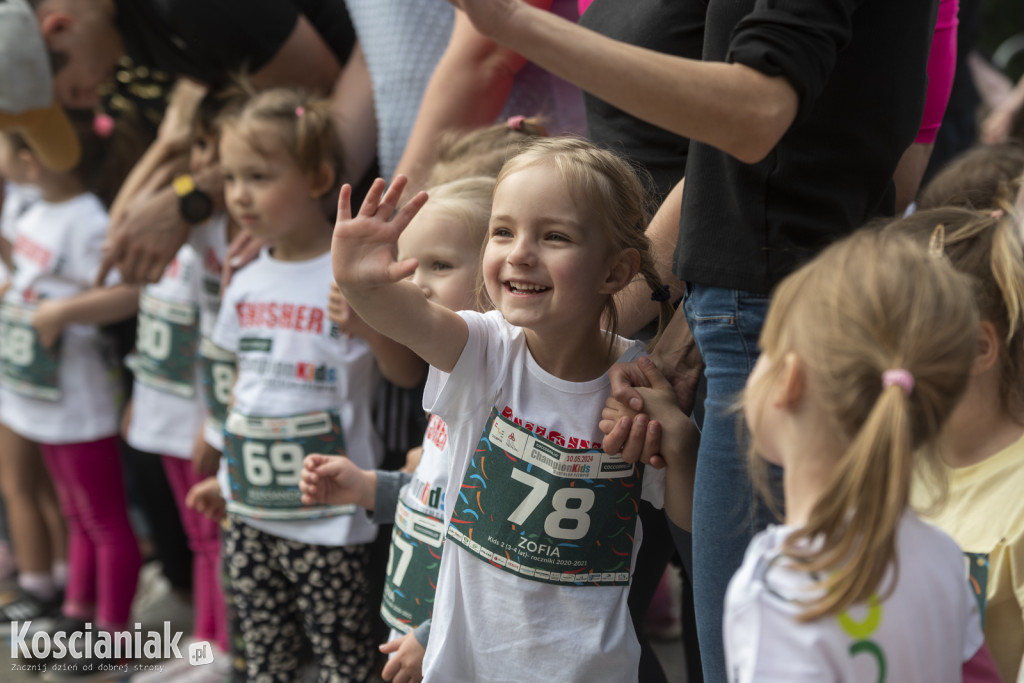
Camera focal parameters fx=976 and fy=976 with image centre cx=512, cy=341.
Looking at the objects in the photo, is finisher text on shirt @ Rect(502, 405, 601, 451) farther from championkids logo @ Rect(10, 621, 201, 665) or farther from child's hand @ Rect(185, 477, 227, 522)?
championkids logo @ Rect(10, 621, 201, 665)

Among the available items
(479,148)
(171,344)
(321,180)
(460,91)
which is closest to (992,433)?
(479,148)

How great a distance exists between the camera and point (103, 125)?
359cm

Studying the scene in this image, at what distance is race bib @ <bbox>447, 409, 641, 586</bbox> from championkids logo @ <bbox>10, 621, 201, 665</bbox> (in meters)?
1.91

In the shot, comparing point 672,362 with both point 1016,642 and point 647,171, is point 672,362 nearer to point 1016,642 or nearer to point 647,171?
point 647,171

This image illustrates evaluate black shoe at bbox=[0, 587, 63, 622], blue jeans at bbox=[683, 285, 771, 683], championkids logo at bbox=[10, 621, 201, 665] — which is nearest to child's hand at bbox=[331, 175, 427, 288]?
blue jeans at bbox=[683, 285, 771, 683]

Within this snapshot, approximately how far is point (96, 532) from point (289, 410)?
4.29 feet

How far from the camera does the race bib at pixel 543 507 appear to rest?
5.31 feet

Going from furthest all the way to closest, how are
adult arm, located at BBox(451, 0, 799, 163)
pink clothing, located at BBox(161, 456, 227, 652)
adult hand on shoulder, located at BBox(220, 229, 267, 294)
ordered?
pink clothing, located at BBox(161, 456, 227, 652) → adult hand on shoulder, located at BBox(220, 229, 267, 294) → adult arm, located at BBox(451, 0, 799, 163)

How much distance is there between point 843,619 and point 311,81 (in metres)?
2.27

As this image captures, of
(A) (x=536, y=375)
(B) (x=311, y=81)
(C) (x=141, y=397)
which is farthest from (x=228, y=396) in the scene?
(A) (x=536, y=375)

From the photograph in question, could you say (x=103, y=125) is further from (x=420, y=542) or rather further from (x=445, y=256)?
(x=420, y=542)

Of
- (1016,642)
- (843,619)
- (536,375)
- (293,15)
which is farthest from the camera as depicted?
(293,15)

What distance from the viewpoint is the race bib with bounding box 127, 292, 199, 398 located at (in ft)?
10.2

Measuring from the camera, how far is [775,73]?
4.30 feet
